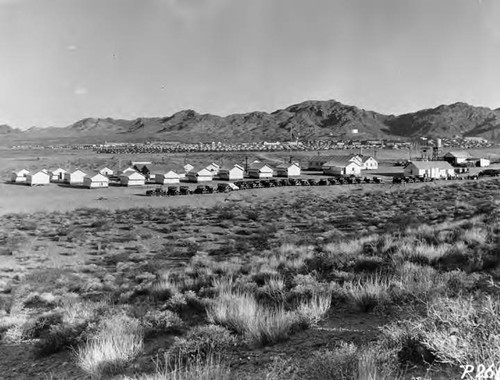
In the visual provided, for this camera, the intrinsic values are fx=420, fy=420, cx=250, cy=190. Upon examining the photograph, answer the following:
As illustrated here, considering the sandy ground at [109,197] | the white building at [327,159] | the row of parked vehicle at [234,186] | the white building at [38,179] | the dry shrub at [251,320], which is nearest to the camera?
the dry shrub at [251,320]

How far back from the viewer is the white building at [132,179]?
73.4 meters

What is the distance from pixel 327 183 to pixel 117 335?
69414 mm

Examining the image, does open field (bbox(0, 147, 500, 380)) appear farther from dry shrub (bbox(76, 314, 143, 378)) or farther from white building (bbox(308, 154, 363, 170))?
white building (bbox(308, 154, 363, 170))

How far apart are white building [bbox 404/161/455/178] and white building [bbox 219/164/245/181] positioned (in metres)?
33.0

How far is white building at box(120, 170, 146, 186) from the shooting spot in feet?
241

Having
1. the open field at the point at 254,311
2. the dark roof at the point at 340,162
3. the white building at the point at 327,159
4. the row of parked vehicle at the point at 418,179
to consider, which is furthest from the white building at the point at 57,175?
the row of parked vehicle at the point at 418,179

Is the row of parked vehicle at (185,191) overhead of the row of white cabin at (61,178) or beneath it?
beneath

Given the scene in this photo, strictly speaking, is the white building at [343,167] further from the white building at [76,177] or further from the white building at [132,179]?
the white building at [76,177]

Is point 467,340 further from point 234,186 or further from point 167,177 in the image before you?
point 167,177

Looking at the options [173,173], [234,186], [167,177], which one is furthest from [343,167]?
[167,177]

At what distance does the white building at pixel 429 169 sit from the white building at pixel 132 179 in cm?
5097

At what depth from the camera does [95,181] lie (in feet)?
231

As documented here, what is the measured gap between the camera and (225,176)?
276 feet

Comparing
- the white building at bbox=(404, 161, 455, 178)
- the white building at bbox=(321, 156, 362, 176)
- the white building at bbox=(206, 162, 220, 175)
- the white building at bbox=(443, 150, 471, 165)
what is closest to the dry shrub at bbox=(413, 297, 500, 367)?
the white building at bbox=(404, 161, 455, 178)
